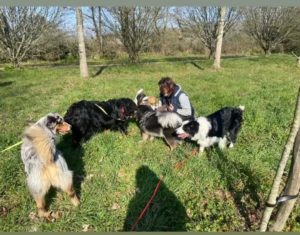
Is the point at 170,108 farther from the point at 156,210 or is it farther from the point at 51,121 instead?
the point at 51,121

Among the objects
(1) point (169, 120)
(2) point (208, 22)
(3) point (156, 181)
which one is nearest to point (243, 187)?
(3) point (156, 181)

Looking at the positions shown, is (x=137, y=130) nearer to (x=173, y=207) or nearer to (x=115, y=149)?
(x=115, y=149)

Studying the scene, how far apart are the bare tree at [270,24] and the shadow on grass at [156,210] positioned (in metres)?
25.9

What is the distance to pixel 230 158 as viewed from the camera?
482 centimetres

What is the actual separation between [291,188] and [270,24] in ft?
89.6

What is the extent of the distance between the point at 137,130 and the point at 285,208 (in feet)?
12.3

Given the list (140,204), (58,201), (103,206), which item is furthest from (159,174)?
(58,201)

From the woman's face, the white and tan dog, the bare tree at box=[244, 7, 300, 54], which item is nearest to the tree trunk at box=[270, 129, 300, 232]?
the white and tan dog

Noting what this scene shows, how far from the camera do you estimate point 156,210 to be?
379cm

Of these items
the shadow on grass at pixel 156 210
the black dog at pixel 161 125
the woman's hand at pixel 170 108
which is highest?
the woman's hand at pixel 170 108

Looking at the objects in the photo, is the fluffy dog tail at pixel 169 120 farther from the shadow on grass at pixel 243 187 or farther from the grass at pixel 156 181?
the shadow on grass at pixel 243 187

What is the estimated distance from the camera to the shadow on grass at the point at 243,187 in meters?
3.64

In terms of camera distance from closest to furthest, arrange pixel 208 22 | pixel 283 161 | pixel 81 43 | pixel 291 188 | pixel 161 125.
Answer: pixel 283 161
pixel 291 188
pixel 161 125
pixel 81 43
pixel 208 22

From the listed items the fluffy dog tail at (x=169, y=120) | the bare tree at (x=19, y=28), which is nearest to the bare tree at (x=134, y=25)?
the bare tree at (x=19, y=28)
